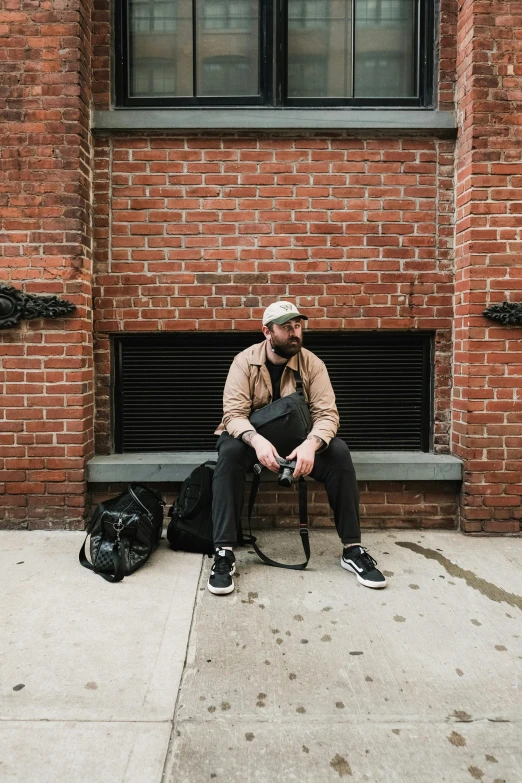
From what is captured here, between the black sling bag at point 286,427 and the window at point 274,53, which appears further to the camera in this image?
the window at point 274,53

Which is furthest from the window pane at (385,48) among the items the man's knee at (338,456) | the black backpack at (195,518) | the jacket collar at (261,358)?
the black backpack at (195,518)

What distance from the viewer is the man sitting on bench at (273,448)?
10.8 ft

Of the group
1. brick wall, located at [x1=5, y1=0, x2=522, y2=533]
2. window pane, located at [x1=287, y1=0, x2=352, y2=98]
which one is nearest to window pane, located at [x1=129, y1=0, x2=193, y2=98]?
brick wall, located at [x1=5, y1=0, x2=522, y2=533]

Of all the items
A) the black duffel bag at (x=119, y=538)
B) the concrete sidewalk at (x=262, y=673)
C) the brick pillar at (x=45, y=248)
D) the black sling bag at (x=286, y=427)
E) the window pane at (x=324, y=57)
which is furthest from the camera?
the window pane at (x=324, y=57)

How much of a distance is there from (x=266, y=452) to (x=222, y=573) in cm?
71

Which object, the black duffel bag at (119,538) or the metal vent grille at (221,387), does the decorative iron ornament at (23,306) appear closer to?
the metal vent grille at (221,387)

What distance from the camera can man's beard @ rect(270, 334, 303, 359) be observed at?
3549 millimetres

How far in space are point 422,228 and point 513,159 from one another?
73 centimetres

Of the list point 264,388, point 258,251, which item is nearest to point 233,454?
point 264,388

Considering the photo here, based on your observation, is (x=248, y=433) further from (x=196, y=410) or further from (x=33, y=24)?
(x=33, y=24)

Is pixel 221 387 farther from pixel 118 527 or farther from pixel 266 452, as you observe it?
pixel 118 527

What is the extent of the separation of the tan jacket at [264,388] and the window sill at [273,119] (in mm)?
1658

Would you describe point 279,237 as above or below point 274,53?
below

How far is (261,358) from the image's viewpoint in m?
3.66
